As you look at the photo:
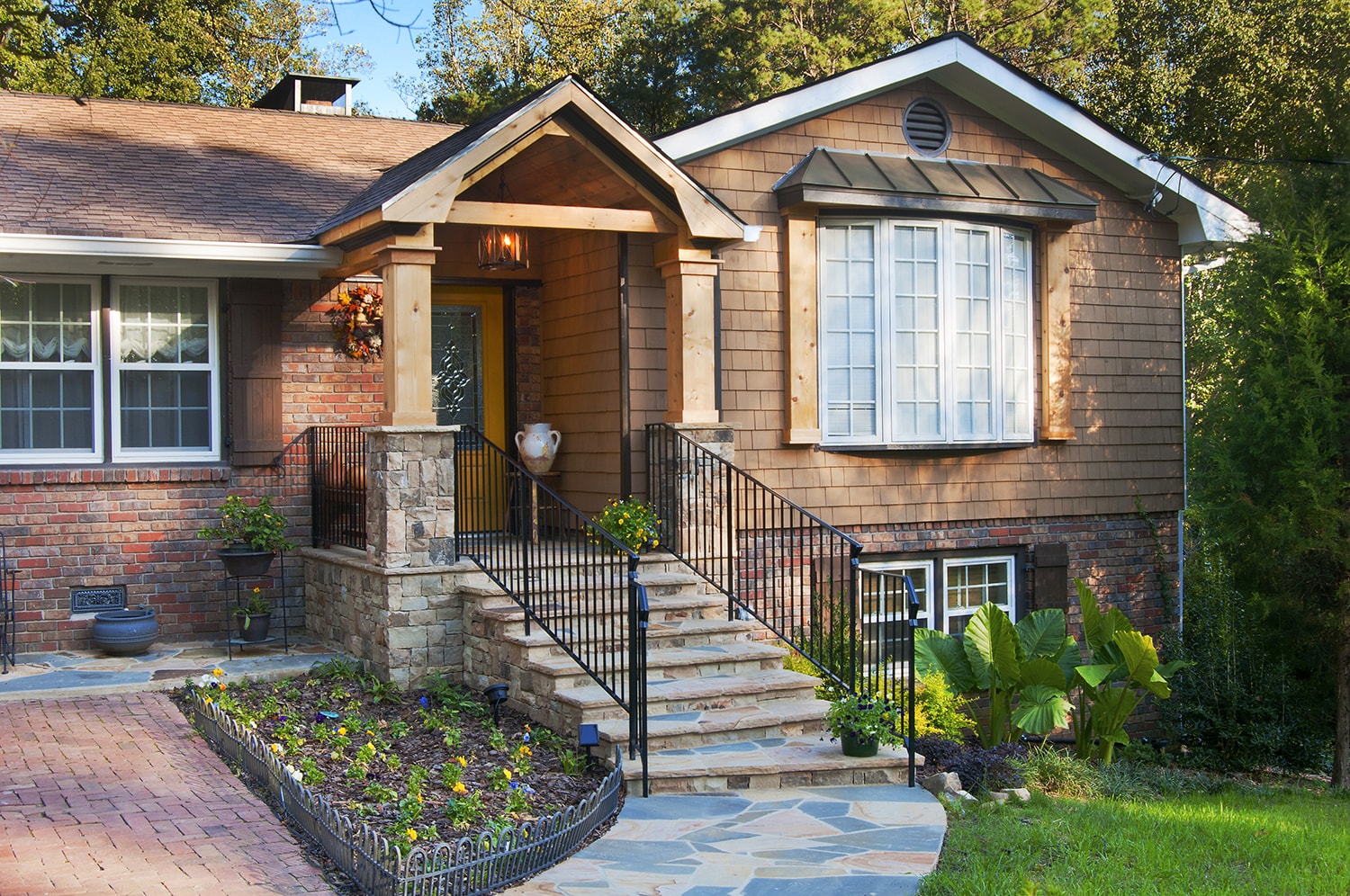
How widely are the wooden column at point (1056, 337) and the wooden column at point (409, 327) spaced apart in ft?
18.7

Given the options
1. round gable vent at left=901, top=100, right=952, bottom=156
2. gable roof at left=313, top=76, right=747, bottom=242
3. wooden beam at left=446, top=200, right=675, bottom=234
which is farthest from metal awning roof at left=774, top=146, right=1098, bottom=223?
wooden beam at left=446, top=200, right=675, bottom=234

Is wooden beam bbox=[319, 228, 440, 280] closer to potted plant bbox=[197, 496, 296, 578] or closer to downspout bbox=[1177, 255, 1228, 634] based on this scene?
potted plant bbox=[197, 496, 296, 578]

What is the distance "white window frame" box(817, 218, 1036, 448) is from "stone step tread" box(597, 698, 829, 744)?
335 centimetres

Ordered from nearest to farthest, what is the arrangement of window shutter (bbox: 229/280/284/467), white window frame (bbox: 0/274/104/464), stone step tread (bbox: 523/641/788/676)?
1. stone step tread (bbox: 523/641/788/676)
2. white window frame (bbox: 0/274/104/464)
3. window shutter (bbox: 229/280/284/467)

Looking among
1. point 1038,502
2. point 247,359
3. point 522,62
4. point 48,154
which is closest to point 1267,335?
point 1038,502

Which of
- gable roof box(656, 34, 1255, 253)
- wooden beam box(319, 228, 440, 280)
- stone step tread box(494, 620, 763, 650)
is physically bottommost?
stone step tread box(494, 620, 763, 650)

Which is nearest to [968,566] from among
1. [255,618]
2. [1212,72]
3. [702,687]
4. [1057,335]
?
[1057,335]

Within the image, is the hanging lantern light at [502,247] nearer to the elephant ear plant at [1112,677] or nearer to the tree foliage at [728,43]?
the elephant ear plant at [1112,677]

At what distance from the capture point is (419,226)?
8.35m

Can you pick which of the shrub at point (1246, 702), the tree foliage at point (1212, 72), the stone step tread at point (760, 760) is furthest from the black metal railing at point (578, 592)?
the tree foliage at point (1212, 72)

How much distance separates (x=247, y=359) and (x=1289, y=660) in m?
9.16

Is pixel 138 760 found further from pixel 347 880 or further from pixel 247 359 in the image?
pixel 247 359

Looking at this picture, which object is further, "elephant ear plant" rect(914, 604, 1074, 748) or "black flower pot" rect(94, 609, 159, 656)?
"black flower pot" rect(94, 609, 159, 656)

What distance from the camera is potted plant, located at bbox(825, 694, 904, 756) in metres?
6.67
